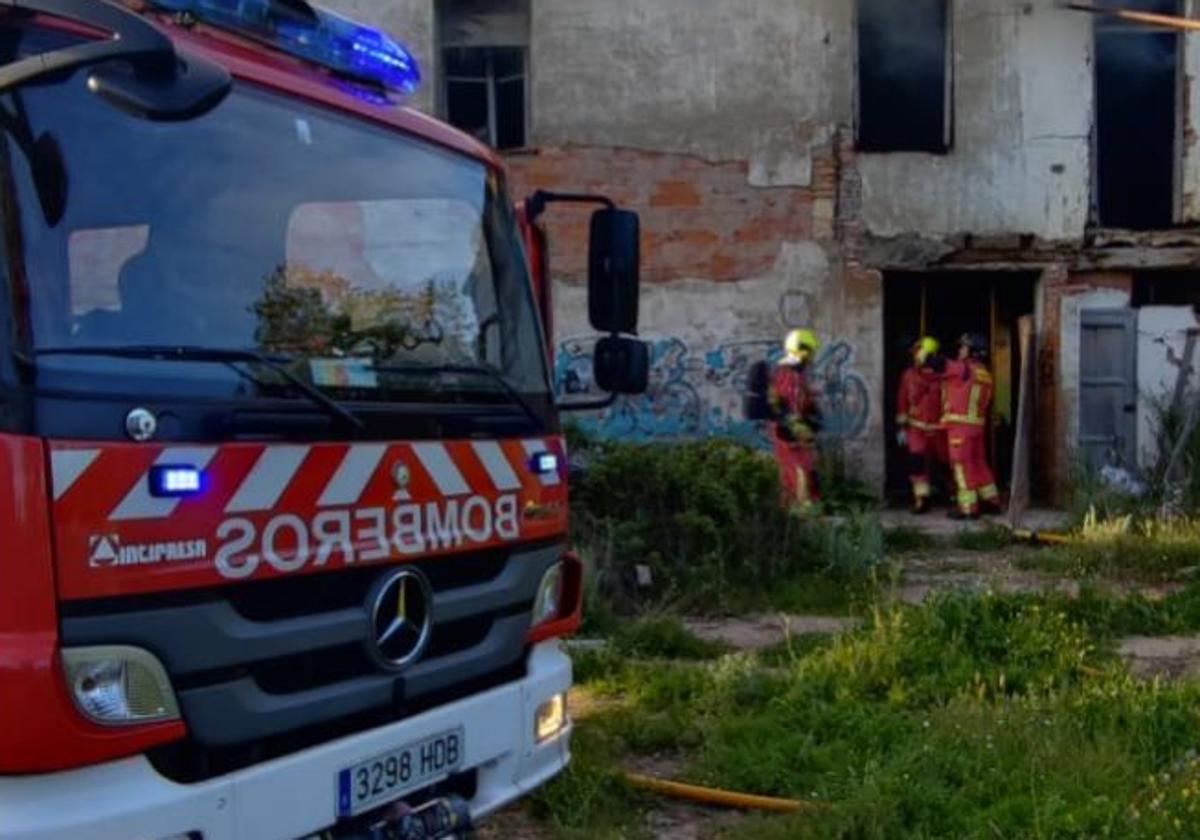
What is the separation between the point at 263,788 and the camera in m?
3.11

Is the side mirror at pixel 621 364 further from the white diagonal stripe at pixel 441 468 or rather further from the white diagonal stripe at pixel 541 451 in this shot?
the white diagonal stripe at pixel 441 468

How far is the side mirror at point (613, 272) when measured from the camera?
466cm

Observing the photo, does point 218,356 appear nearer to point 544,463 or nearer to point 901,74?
point 544,463

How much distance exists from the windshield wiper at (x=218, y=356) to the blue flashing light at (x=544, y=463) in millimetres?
815

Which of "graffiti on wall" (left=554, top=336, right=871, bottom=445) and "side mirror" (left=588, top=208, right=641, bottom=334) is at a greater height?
"side mirror" (left=588, top=208, right=641, bottom=334)

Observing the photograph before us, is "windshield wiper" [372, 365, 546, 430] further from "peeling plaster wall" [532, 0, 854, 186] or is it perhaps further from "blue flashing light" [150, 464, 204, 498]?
"peeling plaster wall" [532, 0, 854, 186]

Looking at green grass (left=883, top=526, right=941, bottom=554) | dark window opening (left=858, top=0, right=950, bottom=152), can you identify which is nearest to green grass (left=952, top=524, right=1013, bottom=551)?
green grass (left=883, top=526, right=941, bottom=554)

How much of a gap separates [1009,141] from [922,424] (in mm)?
3227

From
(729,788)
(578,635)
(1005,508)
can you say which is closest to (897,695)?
(729,788)

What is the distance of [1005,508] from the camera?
14570 millimetres

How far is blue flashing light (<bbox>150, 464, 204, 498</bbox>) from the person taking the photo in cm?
296

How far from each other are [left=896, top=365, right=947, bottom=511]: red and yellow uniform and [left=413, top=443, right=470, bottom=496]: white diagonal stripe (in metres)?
11.4

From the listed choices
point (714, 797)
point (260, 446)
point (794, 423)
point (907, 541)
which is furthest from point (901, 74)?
point (260, 446)

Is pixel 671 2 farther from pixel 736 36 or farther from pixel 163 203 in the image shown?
pixel 163 203
